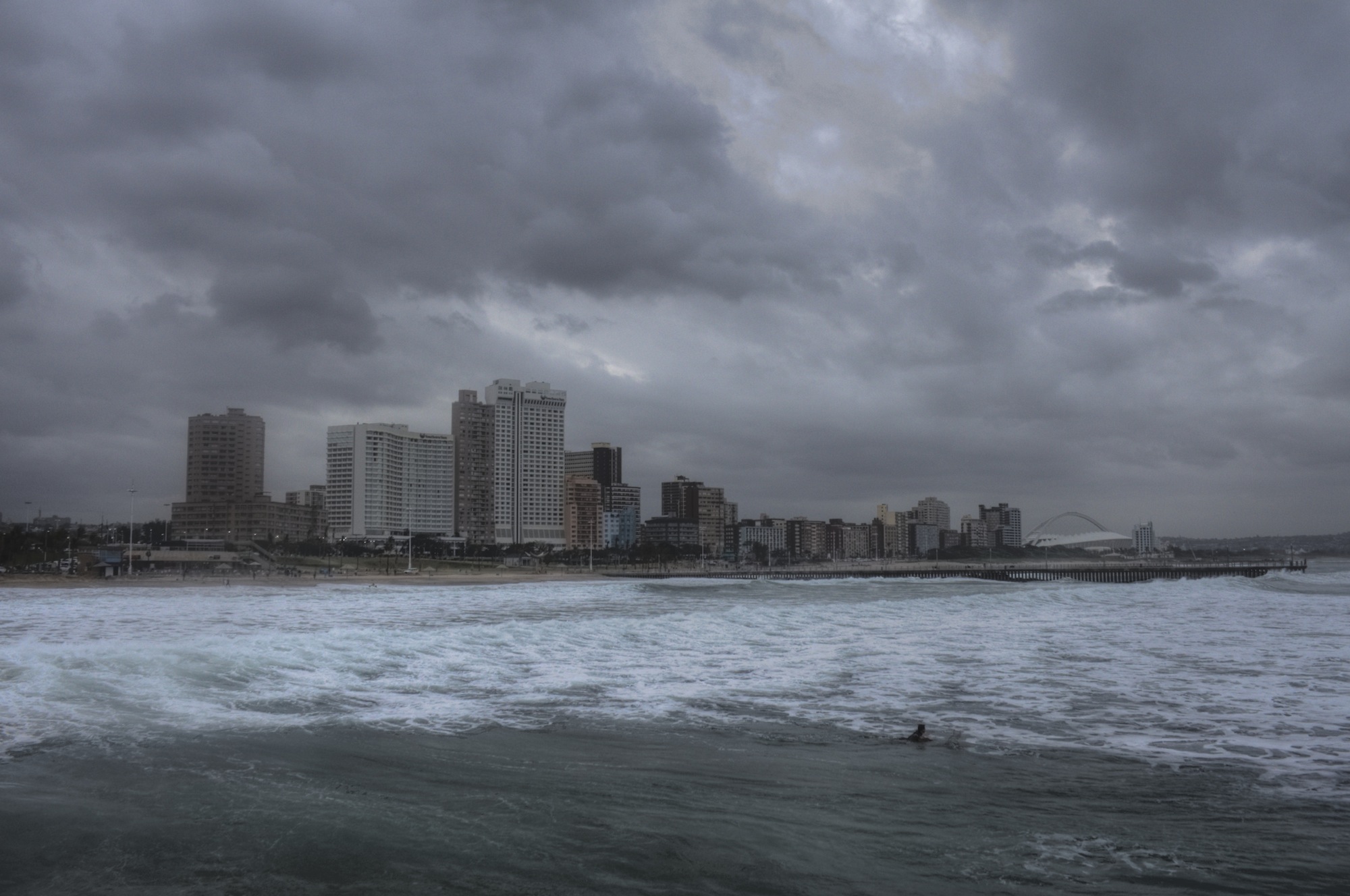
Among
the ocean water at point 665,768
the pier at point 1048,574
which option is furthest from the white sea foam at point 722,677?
the pier at point 1048,574

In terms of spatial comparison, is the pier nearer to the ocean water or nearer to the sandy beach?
the sandy beach

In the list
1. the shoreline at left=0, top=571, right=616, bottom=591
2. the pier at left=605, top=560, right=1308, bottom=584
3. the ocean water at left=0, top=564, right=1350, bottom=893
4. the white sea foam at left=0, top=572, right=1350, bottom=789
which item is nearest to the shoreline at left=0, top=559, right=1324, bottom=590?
the shoreline at left=0, top=571, right=616, bottom=591

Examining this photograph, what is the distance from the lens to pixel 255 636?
21.9 meters

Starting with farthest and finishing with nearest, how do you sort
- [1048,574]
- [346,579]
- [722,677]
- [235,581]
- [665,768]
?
[1048,574]
[346,579]
[235,581]
[722,677]
[665,768]

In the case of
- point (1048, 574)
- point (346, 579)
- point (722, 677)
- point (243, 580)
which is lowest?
point (1048, 574)

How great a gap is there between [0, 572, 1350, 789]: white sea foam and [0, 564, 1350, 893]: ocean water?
0.11 metres

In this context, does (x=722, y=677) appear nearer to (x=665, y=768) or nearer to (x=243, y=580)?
(x=665, y=768)

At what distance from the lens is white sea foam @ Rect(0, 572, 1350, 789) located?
11.6 metres

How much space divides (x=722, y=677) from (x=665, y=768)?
25.7ft

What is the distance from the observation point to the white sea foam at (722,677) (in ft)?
38.1

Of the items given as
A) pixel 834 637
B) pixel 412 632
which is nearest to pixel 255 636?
pixel 412 632

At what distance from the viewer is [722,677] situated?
16.9m

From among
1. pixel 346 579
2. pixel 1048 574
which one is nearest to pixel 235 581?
pixel 346 579

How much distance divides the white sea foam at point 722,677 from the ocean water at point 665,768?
11cm
